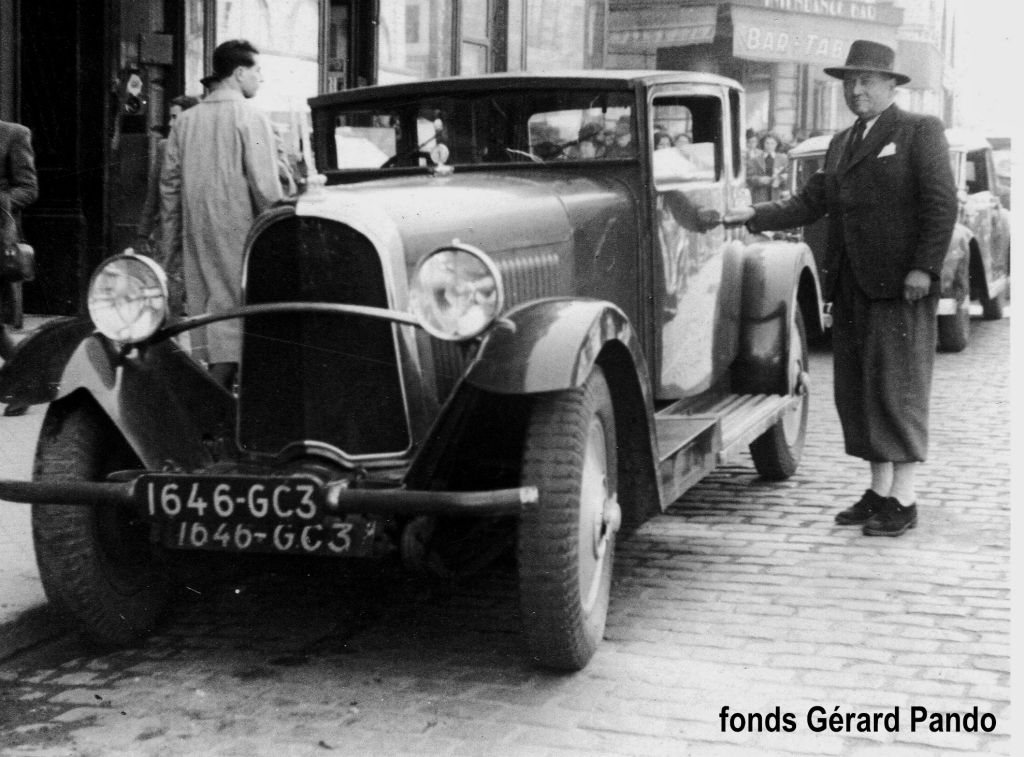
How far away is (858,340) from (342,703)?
2.89 m

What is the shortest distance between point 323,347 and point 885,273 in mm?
2531

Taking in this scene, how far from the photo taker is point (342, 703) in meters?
3.94

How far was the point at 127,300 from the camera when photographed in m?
4.33

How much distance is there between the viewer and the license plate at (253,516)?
3805mm

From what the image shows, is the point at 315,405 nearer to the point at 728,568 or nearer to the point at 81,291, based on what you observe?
the point at 728,568

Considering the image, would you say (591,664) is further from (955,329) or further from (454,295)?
(955,329)

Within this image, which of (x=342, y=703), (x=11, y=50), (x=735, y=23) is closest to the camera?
(x=342, y=703)

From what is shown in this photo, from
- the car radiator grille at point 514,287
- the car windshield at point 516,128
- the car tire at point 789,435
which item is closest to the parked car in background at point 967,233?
the car tire at point 789,435

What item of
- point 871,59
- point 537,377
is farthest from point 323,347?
point 871,59

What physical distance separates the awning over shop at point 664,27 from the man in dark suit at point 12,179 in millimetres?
16281

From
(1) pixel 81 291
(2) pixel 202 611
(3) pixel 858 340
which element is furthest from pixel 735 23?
(2) pixel 202 611

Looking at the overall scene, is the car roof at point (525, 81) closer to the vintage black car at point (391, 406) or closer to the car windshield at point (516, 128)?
the car windshield at point (516, 128)

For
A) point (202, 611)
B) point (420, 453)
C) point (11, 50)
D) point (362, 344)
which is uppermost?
point (11, 50)

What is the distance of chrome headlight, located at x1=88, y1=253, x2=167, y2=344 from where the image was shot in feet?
14.1
